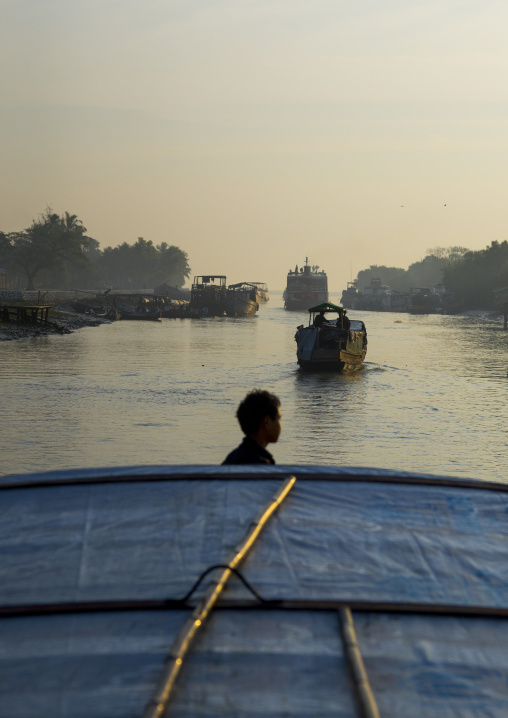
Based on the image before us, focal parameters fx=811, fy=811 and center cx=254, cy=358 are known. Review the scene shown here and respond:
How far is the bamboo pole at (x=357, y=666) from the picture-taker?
2156mm

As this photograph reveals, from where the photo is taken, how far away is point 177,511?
11.6 ft

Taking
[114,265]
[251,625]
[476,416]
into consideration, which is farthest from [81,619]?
[114,265]

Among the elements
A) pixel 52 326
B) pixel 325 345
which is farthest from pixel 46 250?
pixel 325 345

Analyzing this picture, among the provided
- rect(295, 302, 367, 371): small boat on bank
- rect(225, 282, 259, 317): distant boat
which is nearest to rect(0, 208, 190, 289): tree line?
rect(225, 282, 259, 317): distant boat

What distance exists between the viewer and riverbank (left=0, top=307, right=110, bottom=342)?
41.8 m

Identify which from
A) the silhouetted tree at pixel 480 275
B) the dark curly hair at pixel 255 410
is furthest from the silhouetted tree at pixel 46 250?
the dark curly hair at pixel 255 410

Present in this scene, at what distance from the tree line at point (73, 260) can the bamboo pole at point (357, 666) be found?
3661 inches

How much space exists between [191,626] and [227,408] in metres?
17.7

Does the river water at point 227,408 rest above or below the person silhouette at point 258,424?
below

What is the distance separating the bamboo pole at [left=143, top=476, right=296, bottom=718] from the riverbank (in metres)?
37.5

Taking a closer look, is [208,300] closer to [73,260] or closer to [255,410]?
[73,260]

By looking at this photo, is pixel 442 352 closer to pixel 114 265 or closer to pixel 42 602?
pixel 42 602

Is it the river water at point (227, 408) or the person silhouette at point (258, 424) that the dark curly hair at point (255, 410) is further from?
the river water at point (227, 408)

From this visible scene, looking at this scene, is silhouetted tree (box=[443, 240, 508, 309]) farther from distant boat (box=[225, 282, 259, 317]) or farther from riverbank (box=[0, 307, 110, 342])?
riverbank (box=[0, 307, 110, 342])
